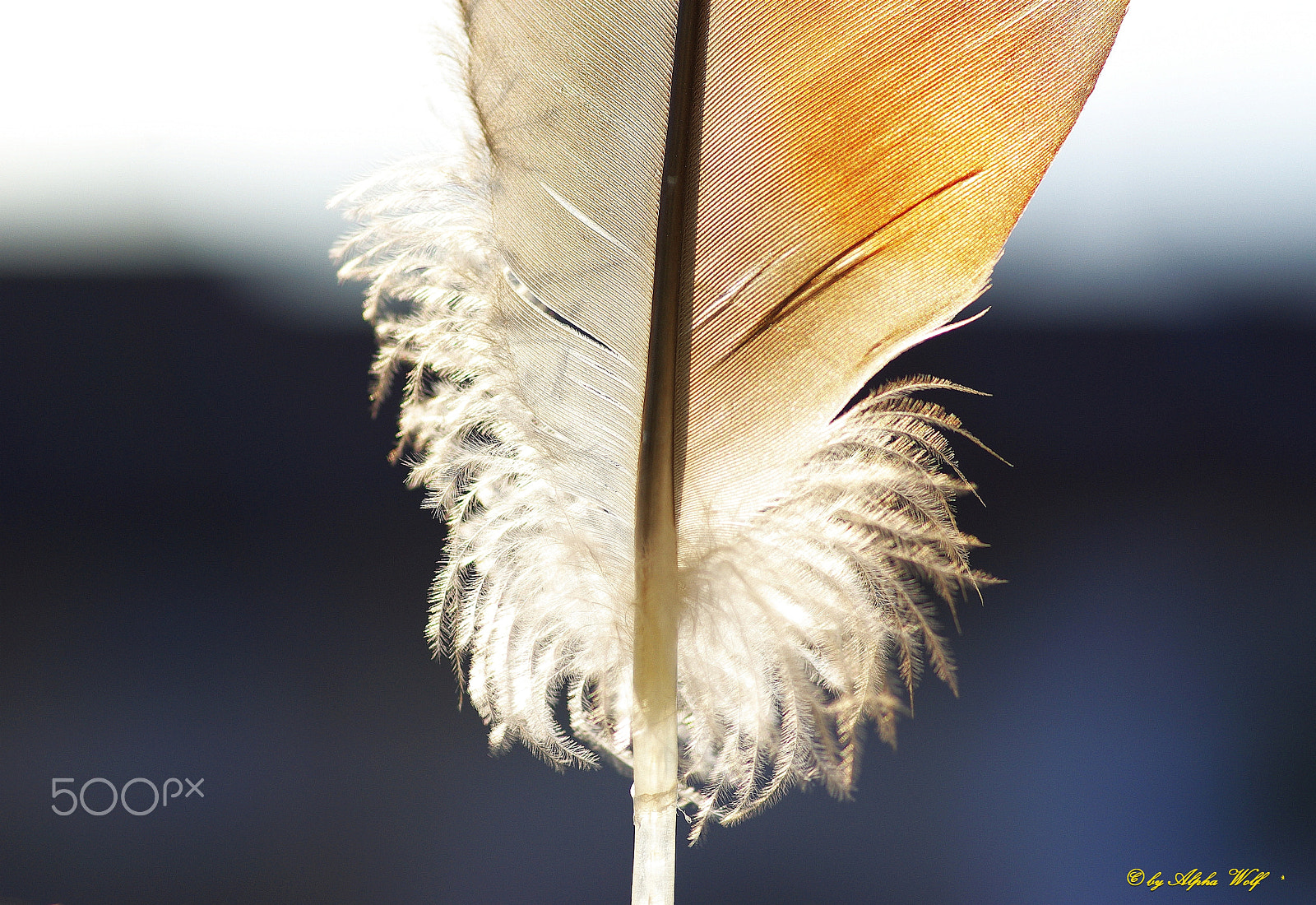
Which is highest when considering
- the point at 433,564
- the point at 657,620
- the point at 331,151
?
the point at 331,151

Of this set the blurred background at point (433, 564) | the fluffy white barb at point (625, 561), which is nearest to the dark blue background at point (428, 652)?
the blurred background at point (433, 564)

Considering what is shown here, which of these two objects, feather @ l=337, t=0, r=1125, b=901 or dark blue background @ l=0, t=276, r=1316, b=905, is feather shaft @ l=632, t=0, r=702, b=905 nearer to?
feather @ l=337, t=0, r=1125, b=901

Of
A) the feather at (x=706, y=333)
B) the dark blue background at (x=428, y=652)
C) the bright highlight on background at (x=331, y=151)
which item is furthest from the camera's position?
the dark blue background at (x=428, y=652)

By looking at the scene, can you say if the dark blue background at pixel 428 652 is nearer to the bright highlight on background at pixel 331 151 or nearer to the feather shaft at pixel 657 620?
the bright highlight on background at pixel 331 151
